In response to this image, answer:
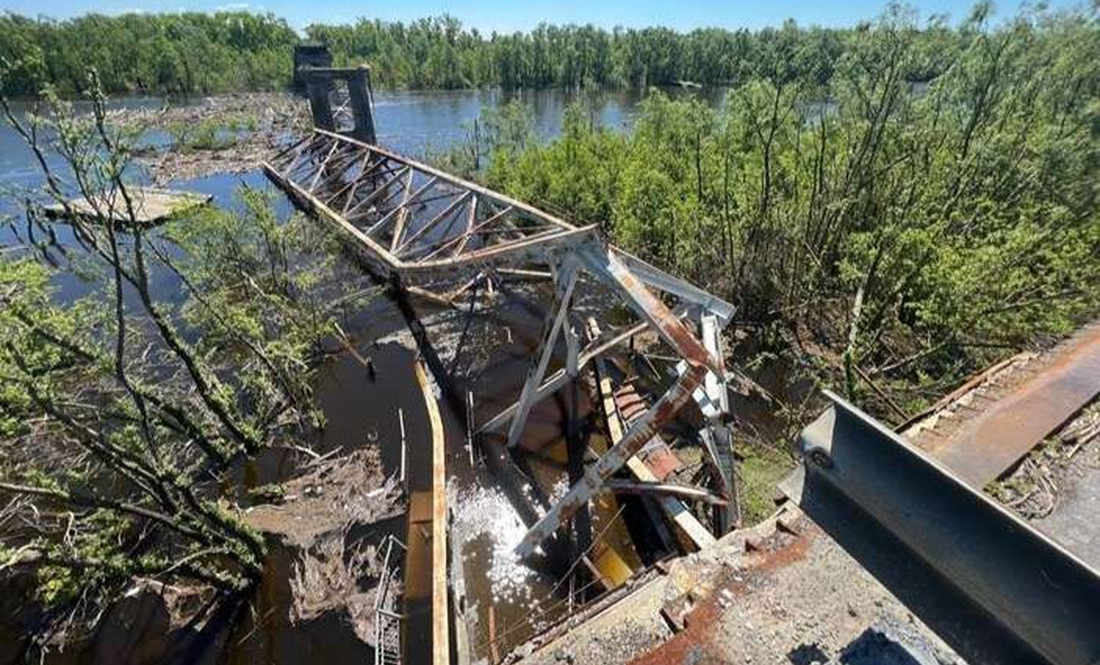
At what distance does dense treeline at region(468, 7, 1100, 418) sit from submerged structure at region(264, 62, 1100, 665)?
334cm

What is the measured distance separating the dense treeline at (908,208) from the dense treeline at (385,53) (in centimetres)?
4555

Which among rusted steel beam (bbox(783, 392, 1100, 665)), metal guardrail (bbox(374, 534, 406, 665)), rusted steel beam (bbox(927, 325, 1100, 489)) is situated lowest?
metal guardrail (bbox(374, 534, 406, 665))

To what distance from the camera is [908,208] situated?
12.9 m

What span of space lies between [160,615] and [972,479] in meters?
11.5

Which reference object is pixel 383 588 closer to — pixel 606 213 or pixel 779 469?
pixel 779 469

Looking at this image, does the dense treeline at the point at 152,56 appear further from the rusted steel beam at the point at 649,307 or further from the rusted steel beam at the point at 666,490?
the rusted steel beam at the point at 666,490

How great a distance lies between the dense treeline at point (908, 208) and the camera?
11.0 metres

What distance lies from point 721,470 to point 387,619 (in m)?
5.92

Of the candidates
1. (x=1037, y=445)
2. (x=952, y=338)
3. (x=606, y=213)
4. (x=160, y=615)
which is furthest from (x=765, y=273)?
(x=160, y=615)

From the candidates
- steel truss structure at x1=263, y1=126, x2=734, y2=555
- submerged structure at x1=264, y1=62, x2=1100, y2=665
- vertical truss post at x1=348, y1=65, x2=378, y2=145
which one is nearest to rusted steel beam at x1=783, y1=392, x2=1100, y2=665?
submerged structure at x1=264, y1=62, x2=1100, y2=665

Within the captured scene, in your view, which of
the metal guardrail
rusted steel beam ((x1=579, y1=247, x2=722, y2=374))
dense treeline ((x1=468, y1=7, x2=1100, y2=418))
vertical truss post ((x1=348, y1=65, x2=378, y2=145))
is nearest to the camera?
the metal guardrail

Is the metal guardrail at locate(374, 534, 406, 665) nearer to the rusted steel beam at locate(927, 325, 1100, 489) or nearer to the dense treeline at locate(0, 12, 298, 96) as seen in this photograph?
the rusted steel beam at locate(927, 325, 1100, 489)

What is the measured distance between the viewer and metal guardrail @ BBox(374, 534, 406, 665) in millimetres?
7855

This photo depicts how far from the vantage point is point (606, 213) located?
20859 millimetres
